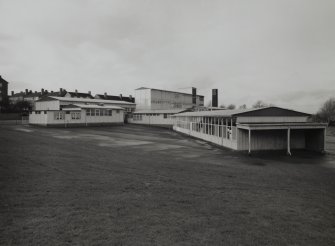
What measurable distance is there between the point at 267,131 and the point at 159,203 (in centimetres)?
1476

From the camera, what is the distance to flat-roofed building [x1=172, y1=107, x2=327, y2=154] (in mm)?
18109

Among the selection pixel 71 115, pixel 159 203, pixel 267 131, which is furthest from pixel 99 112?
pixel 159 203

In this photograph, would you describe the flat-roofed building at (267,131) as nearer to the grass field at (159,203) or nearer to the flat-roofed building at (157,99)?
the grass field at (159,203)

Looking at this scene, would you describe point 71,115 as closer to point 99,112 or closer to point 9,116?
point 99,112

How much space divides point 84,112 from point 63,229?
119 ft

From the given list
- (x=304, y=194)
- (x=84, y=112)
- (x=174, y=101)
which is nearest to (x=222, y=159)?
(x=304, y=194)

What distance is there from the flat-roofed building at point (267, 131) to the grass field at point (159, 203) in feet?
18.7

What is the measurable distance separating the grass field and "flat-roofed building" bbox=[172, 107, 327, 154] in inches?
224

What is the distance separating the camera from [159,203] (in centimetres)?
725

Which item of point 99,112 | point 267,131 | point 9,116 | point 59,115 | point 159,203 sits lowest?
point 159,203

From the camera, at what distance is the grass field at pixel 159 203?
5340 mm

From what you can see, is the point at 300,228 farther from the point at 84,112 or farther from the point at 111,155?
the point at 84,112

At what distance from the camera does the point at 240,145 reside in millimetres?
18375

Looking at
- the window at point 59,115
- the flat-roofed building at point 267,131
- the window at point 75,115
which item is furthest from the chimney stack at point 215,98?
the flat-roofed building at point 267,131
